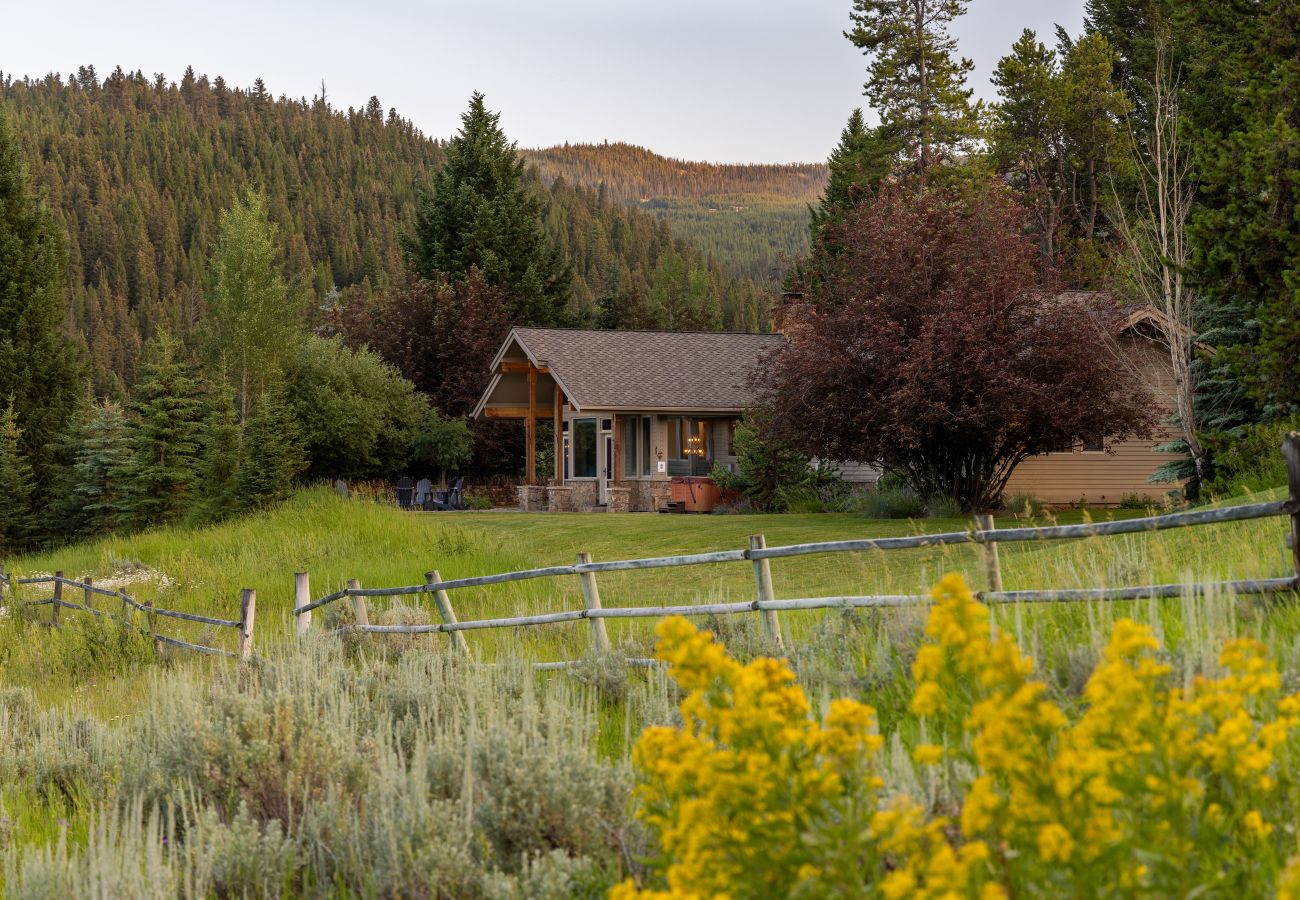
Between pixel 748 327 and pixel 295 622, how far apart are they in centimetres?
9908

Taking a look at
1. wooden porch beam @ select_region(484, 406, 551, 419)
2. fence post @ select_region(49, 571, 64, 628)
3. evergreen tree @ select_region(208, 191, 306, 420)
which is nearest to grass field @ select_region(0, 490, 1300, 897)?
fence post @ select_region(49, 571, 64, 628)

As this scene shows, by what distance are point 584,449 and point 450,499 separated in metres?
4.40

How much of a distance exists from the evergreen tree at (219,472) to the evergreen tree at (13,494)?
7.06 m

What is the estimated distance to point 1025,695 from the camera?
2080mm

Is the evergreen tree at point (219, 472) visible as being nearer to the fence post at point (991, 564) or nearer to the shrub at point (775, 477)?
the shrub at point (775, 477)

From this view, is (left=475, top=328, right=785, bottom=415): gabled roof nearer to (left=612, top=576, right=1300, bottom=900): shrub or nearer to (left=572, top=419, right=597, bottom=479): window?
(left=572, top=419, right=597, bottom=479): window

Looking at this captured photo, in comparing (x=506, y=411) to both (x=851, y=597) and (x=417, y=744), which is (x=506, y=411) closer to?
(x=851, y=597)

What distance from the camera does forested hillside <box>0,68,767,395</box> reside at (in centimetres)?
10881

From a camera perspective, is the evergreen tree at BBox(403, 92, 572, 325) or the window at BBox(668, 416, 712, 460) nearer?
the window at BBox(668, 416, 712, 460)

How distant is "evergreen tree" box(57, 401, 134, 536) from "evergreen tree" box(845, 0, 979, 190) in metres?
29.0

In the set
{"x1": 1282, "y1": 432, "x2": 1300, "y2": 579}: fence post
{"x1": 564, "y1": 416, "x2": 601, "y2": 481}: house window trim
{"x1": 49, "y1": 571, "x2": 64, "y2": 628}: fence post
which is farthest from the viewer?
{"x1": 564, "y1": 416, "x2": 601, "y2": 481}: house window trim

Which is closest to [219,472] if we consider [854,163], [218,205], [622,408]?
[622,408]

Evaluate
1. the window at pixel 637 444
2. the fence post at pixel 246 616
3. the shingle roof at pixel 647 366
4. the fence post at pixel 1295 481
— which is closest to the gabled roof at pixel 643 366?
the shingle roof at pixel 647 366

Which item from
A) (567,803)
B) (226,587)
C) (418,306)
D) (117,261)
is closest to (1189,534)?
(567,803)
